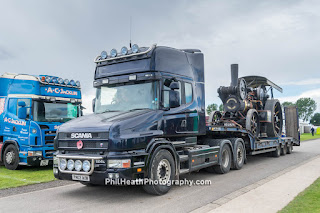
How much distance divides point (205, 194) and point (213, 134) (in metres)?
3.83

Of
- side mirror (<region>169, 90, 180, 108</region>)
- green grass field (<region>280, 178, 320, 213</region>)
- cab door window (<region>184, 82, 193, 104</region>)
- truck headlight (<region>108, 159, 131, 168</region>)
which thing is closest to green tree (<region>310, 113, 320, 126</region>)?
cab door window (<region>184, 82, 193, 104</region>)

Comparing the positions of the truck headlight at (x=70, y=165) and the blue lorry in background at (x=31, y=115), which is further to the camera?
the blue lorry in background at (x=31, y=115)

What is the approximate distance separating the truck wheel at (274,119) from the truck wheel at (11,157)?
10974 millimetres

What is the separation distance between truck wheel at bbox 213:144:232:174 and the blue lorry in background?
5.87m

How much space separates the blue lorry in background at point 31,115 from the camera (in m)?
10.0

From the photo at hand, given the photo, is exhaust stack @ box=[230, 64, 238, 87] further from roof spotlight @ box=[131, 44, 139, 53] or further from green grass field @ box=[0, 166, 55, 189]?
green grass field @ box=[0, 166, 55, 189]

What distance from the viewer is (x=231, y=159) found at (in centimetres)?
1009

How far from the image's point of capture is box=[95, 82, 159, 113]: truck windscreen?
22.2 ft

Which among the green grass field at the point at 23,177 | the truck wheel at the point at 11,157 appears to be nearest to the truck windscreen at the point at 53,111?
the truck wheel at the point at 11,157

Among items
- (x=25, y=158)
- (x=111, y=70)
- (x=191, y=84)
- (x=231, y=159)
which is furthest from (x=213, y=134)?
(x=25, y=158)

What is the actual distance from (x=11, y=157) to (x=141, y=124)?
6.83 m

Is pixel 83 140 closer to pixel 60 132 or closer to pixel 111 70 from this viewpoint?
pixel 60 132

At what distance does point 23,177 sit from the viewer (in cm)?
908

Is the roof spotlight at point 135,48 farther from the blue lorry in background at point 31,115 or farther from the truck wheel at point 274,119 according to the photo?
the truck wheel at point 274,119
